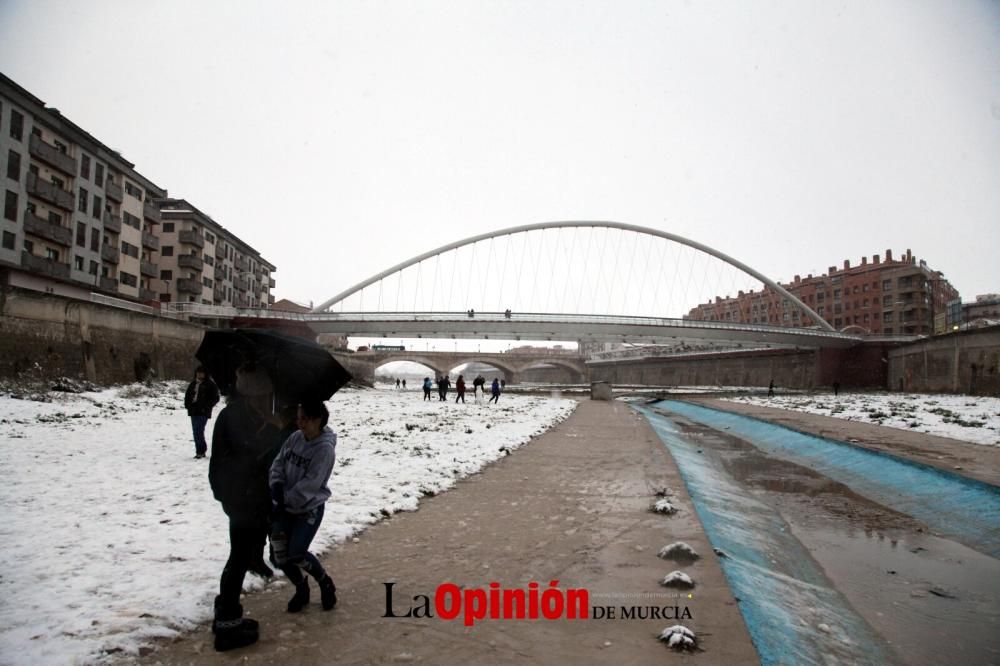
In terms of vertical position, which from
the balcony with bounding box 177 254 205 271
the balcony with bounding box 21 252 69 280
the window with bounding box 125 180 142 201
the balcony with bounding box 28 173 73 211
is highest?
the window with bounding box 125 180 142 201

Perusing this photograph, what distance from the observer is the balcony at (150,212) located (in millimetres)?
56931

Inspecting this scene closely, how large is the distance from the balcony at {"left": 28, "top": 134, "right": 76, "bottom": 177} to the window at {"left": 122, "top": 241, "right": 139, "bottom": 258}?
32.9 ft

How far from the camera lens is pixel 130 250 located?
53812 mm

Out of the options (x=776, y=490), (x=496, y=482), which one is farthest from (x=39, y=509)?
(x=776, y=490)

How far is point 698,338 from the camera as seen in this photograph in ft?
215

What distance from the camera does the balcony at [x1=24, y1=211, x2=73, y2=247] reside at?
127ft

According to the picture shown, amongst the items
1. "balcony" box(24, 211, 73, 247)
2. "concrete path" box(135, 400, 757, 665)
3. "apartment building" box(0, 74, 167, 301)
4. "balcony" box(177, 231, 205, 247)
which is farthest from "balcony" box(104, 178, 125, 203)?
"concrete path" box(135, 400, 757, 665)

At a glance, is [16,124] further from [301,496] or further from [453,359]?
[453,359]

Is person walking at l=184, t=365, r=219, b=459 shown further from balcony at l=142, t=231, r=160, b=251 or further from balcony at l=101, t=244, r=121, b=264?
balcony at l=142, t=231, r=160, b=251

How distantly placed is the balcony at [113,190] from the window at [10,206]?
12.2 metres

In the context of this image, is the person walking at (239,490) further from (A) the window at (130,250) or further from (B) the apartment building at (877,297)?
(B) the apartment building at (877,297)

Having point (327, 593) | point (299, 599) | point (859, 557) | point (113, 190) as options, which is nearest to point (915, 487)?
point (859, 557)

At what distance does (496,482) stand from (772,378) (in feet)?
243

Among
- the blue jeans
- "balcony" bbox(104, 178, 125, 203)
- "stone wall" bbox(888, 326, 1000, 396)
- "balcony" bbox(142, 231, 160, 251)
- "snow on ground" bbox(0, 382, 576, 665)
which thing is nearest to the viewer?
"snow on ground" bbox(0, 382, 576, 665)
